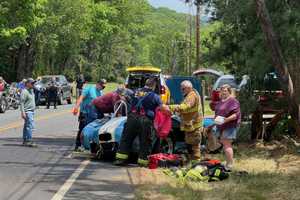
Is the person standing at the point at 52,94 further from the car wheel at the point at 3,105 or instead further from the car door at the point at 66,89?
the car door at the point at 66,89

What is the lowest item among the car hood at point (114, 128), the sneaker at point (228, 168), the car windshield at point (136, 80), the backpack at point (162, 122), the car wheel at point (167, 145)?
the sneaker at point (228, 168)

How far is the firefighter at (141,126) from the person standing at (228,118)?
1525mm

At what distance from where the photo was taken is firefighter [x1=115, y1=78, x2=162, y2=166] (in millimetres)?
13773

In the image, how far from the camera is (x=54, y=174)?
495 inches

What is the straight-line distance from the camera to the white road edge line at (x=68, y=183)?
404 inches

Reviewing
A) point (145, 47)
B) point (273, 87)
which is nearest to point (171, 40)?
point (145, 47)

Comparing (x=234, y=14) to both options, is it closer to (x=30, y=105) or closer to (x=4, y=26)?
(x=30, y=105)

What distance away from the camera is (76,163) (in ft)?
46.8

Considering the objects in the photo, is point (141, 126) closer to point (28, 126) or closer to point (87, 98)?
point (87, 98)

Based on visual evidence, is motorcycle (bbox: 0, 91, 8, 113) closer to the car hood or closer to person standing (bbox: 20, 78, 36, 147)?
person standing (bbox: 20, 78, 36, 147)

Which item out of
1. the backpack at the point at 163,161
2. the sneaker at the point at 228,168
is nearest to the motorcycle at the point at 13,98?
the backpack at the point at 163,161

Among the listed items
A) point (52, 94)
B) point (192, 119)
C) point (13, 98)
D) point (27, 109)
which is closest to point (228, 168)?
point (192, 119)

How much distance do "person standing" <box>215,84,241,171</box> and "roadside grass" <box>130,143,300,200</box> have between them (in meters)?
0.41

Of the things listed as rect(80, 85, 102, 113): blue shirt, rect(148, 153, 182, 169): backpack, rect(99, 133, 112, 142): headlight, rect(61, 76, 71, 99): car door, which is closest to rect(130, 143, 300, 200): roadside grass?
rect(148, 153, 182, 169): backpack
